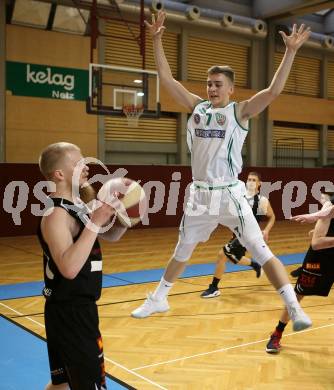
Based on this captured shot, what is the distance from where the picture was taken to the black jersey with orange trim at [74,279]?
2.39 metres

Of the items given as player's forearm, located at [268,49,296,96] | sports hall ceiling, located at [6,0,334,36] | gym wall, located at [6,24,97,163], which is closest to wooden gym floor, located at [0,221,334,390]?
player's forearm, located at [268,49,296,96]

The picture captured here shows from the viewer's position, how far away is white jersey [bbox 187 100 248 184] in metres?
4.32

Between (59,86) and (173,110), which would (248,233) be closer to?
(59,86)

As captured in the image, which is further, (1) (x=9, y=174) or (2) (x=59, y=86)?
(2) (x=59, y=86)

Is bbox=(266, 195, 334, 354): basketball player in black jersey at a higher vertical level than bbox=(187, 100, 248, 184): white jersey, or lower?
lower

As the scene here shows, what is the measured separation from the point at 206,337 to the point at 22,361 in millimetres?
1676

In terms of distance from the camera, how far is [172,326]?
525cm

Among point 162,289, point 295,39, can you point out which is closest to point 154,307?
point 162,289

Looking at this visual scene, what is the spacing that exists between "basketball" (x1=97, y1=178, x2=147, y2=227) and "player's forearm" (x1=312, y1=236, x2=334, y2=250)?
6.06 ft

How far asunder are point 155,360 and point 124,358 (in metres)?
0.26

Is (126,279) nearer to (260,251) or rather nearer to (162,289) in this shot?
(162,289)

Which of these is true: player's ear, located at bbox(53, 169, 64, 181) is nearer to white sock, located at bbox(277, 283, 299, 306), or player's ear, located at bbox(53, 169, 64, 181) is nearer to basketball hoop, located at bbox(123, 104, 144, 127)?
white sock, located at bbox(277, 283, 299, 306)

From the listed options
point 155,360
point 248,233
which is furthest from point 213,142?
point 155,360

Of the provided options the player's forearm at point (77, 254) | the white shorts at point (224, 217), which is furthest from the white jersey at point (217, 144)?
the player's forearm at point (77, 254)
